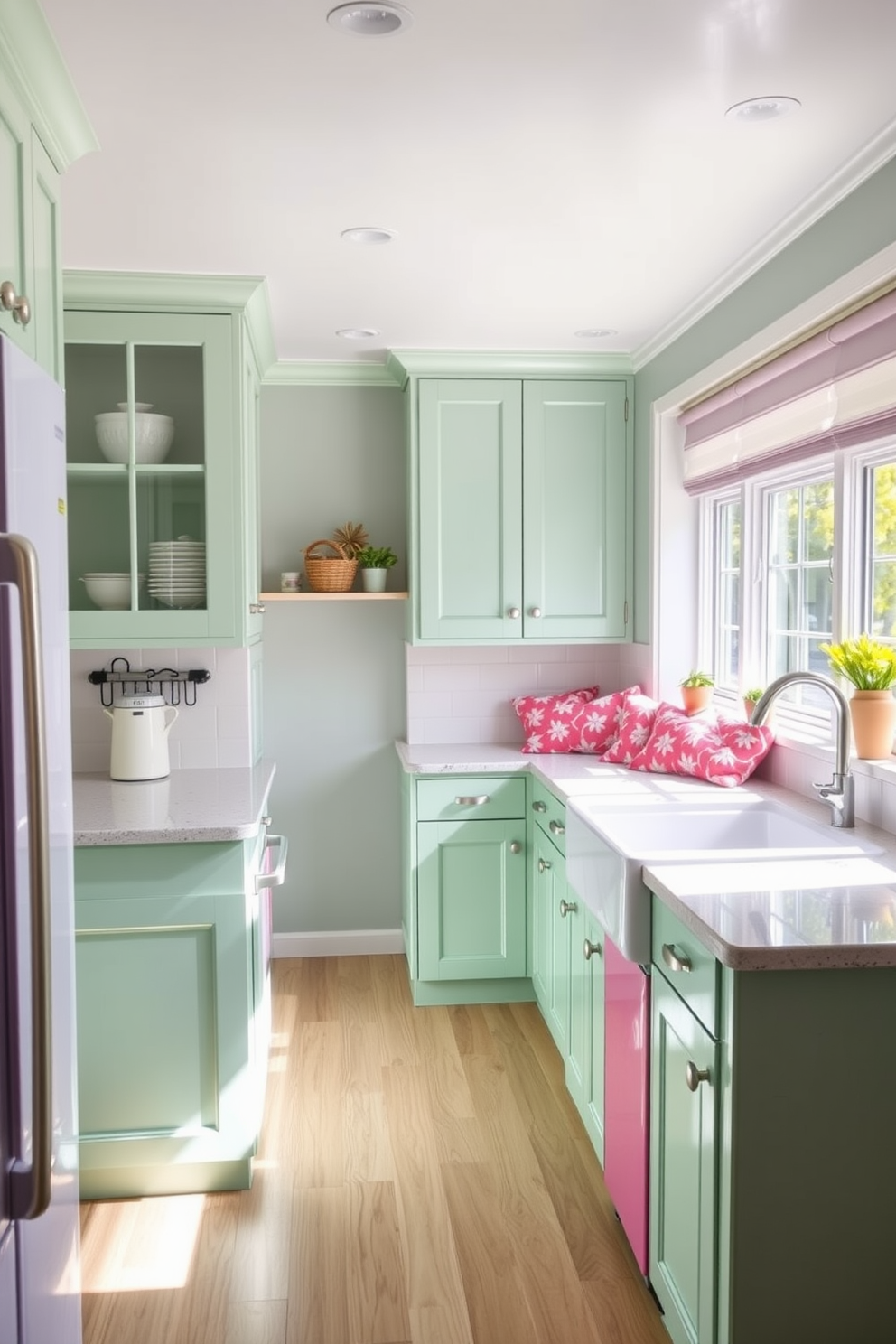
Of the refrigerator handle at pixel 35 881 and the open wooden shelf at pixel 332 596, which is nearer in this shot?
the refrigerator handle at pixel 35 881

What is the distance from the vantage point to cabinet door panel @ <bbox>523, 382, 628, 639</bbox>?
4004mm

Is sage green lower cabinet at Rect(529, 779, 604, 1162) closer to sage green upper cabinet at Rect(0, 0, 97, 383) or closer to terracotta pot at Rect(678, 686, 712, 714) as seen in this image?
terracotta pot at Rect(678, 686, 712, 714)

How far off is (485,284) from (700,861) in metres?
1.83

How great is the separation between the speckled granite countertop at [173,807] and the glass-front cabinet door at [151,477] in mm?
435

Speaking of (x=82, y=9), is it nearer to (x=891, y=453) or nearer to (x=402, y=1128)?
(x=891, y=453)

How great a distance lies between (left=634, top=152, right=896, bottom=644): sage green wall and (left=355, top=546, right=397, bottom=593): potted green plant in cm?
93

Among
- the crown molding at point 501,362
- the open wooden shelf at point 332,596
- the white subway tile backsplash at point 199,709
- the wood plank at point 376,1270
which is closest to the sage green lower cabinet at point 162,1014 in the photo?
the wood plank at point 376,1270

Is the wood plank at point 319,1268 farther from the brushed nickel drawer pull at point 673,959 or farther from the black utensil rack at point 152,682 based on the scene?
the black utensil rack at point 152,682

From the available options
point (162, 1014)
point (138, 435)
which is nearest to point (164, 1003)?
point (162, 1014)

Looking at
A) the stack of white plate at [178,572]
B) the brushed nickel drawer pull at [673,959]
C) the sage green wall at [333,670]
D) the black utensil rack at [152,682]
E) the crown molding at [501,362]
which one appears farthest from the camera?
the sage green wall at [333,670]

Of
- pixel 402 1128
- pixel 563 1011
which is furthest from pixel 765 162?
pixel 402 1128

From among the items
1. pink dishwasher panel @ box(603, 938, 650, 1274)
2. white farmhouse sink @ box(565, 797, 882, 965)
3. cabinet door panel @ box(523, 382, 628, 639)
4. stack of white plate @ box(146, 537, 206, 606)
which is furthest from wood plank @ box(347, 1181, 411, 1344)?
cabinet door panel @ box(523, 382, 628, 639)

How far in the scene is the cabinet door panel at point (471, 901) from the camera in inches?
149

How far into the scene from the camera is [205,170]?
2.29m
